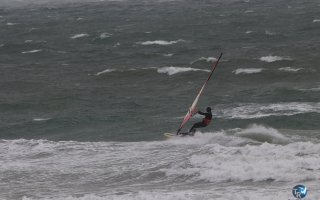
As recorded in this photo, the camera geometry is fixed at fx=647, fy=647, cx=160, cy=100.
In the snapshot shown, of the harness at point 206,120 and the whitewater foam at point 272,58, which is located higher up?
the harness at point 206,120

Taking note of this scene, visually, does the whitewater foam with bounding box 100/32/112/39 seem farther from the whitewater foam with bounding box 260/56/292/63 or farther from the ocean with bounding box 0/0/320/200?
the whitewater foam with bounding box 260/56/292/63

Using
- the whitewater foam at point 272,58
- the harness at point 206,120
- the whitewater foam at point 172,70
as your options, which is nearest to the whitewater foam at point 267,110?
the harness at point 206,120

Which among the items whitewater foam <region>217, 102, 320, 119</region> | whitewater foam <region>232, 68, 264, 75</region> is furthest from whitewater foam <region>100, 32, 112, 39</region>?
whitewater foam <region>217, 102, 320, 119</region>

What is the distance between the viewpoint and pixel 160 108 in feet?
106

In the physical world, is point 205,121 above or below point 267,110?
above

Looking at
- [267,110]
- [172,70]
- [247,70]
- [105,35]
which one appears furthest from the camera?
[105,35]

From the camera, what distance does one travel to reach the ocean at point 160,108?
20062mm

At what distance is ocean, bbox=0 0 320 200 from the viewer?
2006cm

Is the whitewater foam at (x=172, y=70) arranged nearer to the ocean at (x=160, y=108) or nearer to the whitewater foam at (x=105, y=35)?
the ocean at (x=160, y=108)

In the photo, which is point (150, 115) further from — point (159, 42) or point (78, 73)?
point (159, 42)

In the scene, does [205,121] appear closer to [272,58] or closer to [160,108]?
[160,108]

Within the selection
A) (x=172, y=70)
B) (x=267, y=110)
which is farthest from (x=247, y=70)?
(x=267, y=110)

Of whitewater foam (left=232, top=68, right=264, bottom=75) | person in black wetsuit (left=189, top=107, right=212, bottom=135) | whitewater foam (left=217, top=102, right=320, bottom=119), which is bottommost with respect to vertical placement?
whitewater foam (left=232, top=68, right=264, bottom=75)

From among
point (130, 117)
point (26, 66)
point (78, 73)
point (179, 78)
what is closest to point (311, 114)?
point (130, 117)
